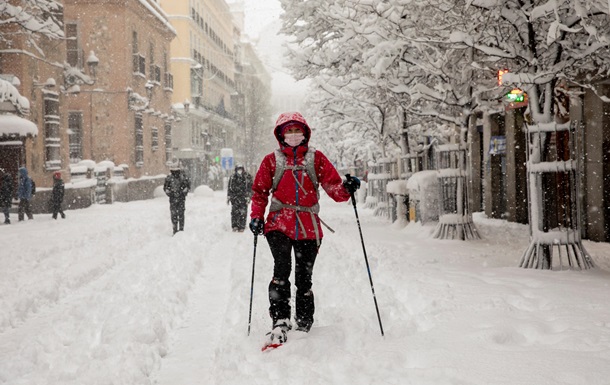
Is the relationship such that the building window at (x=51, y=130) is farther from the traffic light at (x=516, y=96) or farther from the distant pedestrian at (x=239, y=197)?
the traffic light at (x=516, y=96)

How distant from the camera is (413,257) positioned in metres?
9.33

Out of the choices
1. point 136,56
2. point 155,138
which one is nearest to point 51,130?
point 136,56

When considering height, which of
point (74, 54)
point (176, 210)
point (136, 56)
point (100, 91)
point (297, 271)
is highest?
point (136, 56)

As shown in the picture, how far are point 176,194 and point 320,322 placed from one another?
9688 mm

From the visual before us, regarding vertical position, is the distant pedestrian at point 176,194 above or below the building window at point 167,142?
below

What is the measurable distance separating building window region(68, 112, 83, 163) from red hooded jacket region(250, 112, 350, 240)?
27.2 metres

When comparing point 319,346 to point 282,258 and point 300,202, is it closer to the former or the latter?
point 282,258

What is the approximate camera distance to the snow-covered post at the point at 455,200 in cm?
1177

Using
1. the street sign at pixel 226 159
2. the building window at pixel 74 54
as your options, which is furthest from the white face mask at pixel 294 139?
the street sign at pixel 226 159

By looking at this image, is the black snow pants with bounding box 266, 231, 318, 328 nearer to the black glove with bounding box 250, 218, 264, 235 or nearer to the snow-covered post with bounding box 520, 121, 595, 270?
the black glove with bounding box 250, 218, 264, 235

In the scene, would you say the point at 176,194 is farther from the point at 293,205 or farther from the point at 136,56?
the point at 136,56

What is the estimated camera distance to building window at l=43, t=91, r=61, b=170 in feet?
74.5

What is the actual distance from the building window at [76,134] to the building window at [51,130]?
678 cm

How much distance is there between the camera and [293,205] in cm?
489
